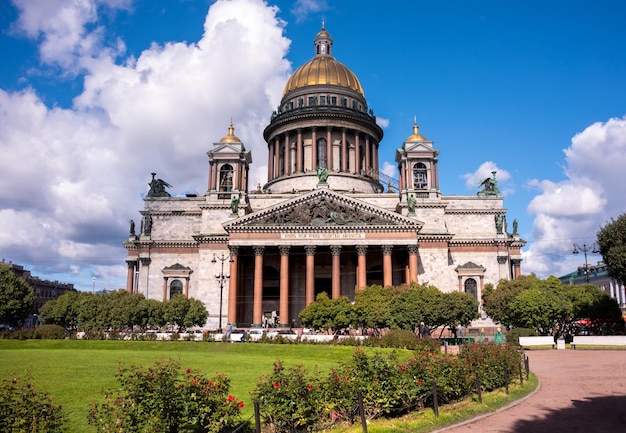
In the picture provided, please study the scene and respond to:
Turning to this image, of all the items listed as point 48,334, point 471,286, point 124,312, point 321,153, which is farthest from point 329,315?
point 321,153

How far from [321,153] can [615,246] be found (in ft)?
133

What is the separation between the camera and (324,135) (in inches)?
2859

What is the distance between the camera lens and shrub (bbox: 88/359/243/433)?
878 cm

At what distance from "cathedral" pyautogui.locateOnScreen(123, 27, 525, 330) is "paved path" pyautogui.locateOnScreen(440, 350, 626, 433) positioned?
29378 millimetres

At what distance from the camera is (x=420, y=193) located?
6062 centimetres

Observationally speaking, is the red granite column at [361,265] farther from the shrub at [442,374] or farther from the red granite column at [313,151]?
the shrub at [442,374]

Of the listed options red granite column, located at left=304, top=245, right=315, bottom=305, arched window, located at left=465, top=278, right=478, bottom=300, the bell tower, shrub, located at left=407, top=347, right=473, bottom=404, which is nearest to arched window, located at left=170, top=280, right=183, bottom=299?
A: red granite column, located at left=304, top=245, right=315, bottom=305

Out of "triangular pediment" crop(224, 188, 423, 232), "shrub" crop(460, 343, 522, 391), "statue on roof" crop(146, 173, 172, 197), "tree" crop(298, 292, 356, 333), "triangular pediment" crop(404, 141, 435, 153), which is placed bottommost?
"shrub" crop(460, 343, 522, 391)

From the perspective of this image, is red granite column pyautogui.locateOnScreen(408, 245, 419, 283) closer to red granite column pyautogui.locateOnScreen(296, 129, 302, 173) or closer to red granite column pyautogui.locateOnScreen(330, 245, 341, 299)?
red granite column pyautogui.locateOnScreen(330, 245, 341, 299)


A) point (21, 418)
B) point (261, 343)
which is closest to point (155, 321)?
point (261, 343)

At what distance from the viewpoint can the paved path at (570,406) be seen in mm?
12711

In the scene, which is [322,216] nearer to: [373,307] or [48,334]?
[373,307]

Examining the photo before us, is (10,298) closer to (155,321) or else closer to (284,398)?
(155,321)

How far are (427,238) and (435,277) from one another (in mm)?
4420
